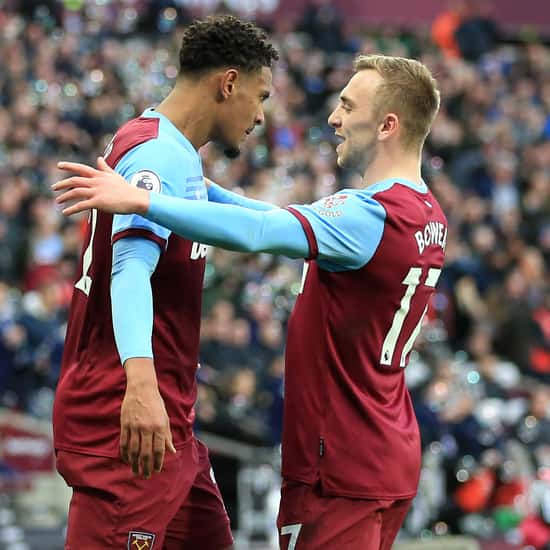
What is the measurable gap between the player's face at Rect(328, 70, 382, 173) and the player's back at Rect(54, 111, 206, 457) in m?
0.52

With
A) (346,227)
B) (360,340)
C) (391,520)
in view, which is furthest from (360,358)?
(391,520)

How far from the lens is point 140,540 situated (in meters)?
4.33

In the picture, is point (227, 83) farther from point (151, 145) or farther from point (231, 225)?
point (231, 225)

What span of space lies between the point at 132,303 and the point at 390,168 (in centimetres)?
109

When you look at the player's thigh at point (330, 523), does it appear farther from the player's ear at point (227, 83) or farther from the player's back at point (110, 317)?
the player's ear at point (227, 83)

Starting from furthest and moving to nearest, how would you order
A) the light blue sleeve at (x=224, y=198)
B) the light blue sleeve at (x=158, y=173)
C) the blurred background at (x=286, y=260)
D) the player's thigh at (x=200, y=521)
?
1. the blurred background at (x=286, y=260)
2. the light blue sleeve at (x=224, y=198)
3. the player's thigh at (x=200, y=521)
4. the light blue sleeve at (x=158, y=173)

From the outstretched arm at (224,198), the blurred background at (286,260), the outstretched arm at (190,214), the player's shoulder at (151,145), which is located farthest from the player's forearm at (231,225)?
the blurred background at (286,260)

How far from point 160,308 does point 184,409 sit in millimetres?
360

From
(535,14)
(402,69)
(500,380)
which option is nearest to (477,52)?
(535,14)

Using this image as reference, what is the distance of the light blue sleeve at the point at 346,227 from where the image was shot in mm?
4258

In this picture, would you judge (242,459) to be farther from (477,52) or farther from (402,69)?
(477,52)

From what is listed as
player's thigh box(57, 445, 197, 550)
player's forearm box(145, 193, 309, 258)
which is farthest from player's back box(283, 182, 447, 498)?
player's thigh box(57, 445, 197, 550)

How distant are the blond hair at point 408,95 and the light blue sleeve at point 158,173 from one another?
0.70 metres

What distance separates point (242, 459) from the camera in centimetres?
1011
